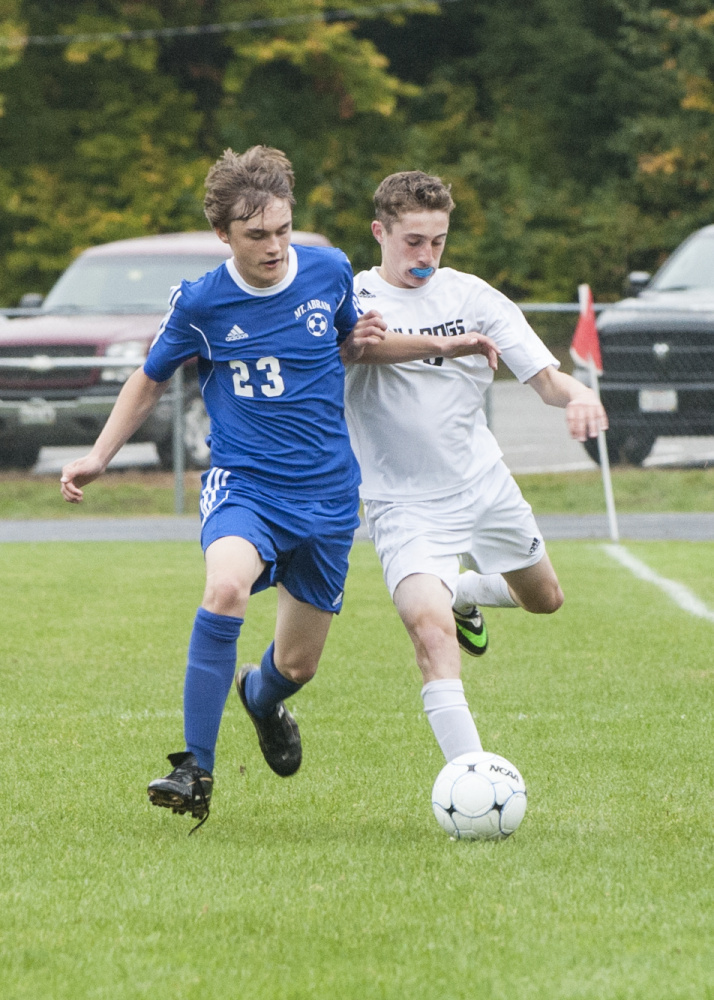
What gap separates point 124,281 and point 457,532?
1163cm

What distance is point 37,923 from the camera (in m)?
3.77

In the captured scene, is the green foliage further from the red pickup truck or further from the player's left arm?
the player's left arm

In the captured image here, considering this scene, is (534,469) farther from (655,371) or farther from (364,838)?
(364,838)

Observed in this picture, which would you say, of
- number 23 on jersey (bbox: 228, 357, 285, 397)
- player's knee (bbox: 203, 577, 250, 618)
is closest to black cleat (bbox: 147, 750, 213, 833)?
player's knee (bbox: 203, 577, 250, 618)

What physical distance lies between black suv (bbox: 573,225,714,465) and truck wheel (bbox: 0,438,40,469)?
5175 mm

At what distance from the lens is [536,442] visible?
1578 centimetres

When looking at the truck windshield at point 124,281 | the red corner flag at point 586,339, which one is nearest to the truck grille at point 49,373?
the truck windshield at point 124,281

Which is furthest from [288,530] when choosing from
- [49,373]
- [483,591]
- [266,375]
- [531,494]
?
[531,494]

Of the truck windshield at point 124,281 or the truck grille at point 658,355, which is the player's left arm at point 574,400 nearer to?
the truck grille at point 658,355

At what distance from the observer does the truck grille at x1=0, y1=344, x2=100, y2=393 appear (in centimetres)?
1518

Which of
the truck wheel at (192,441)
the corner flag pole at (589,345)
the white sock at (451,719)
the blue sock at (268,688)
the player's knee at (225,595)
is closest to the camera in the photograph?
the player's knee at (225,595)

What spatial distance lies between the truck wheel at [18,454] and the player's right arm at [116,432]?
10.6m

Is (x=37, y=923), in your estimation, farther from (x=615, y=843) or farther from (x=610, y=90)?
(x=610, y=90)

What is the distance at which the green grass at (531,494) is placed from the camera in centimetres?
1524
